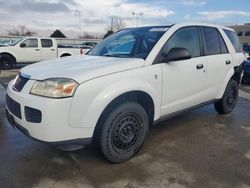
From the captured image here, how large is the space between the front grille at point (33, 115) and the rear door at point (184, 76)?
68.2 inches

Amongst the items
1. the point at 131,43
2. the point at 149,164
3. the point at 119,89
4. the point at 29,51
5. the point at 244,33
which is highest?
the point at 244,33

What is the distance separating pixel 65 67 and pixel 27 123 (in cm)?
81

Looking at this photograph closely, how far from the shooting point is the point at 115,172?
3.55 meters

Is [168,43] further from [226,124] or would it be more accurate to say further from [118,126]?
[226,124]

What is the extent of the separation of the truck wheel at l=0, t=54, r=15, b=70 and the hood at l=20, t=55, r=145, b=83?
1239 centimetres

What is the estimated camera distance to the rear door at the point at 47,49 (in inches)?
651

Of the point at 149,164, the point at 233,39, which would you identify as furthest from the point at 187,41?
the point at 149,164

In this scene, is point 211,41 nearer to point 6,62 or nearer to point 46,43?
point 6,62

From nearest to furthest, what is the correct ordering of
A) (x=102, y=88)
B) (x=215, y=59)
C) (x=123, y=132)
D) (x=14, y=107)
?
(x=102, y=88) < (x=14, y=107) < (x=123, y=132) < (x=215, y=59)

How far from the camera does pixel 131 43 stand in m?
4.44

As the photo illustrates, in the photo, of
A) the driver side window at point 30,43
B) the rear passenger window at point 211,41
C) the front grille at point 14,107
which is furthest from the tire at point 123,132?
the driver side window at point 30,43

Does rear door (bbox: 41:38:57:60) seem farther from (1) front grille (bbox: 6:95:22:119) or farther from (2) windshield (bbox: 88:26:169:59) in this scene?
(1) front grille (bbox: 6:95:22:119)

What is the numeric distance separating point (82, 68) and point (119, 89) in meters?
0.50

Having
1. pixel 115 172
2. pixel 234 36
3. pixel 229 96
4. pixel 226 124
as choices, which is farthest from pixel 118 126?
pixel 234 36
